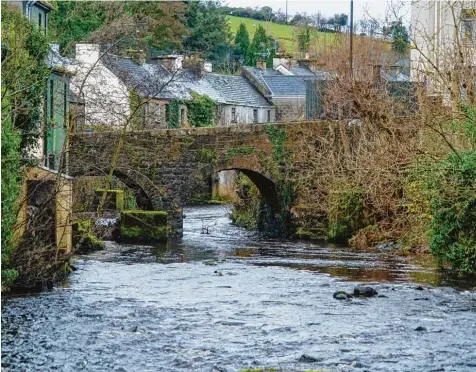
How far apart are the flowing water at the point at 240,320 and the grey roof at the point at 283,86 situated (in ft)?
131

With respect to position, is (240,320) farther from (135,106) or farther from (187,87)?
(187,87)

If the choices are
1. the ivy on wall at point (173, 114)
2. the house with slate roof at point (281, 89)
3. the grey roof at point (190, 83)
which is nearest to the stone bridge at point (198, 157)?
the grey roof at point (190, 83)

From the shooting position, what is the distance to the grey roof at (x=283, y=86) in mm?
65938

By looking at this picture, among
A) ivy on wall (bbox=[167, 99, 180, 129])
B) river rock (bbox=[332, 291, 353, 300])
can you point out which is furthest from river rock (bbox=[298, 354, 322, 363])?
ivy on wall (bbox=[167, 99, 180, 129])

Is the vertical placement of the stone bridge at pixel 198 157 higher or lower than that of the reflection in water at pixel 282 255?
higher

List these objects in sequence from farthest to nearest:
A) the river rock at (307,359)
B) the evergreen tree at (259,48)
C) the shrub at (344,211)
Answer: the evergreen tree at (259,48) < the shrub at (344,211) < the river rock at (307,359)

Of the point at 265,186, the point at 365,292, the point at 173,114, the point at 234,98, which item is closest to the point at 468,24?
the point at 265,186

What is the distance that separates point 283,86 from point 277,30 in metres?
40.5

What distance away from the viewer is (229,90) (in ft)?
204

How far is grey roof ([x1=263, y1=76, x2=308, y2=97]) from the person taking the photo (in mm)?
65938

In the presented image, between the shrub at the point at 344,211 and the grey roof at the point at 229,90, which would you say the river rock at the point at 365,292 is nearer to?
the shrub at the point at 344,211

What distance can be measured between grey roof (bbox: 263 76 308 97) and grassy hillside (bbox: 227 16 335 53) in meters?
29.0

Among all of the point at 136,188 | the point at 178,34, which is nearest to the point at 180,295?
the point at 136,188

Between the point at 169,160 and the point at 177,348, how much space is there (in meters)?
21.7
